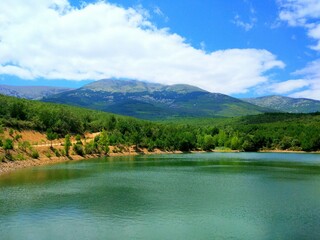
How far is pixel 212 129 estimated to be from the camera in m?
Result: 192

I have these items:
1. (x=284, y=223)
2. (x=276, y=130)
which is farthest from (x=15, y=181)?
(x=276, y=130)

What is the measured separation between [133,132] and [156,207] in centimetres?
10674

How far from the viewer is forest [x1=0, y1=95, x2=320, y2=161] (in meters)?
121

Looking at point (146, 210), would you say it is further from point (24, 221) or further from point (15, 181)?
point (15, 181)

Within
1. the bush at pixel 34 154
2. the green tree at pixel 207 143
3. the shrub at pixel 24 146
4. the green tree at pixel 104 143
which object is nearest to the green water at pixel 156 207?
the shrub at pixel 24 146

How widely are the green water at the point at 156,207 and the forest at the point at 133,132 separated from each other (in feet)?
121

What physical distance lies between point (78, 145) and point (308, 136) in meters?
111

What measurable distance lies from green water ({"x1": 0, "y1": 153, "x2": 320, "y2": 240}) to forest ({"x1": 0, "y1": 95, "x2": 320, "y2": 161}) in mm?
36878

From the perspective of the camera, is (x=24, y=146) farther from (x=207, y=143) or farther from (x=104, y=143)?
(x=207, y=143)

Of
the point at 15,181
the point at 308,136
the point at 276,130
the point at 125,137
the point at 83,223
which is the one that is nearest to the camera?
the point at 83,223

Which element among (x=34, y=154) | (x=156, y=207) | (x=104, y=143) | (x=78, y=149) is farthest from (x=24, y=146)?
(x=156, y=207)

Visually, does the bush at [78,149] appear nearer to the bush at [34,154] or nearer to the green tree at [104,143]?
the green tree at [104,143]

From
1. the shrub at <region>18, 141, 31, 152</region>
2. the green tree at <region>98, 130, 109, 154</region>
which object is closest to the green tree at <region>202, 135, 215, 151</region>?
the green tree at <region>98, 130, 109, 154</region>

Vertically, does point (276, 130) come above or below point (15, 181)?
above
